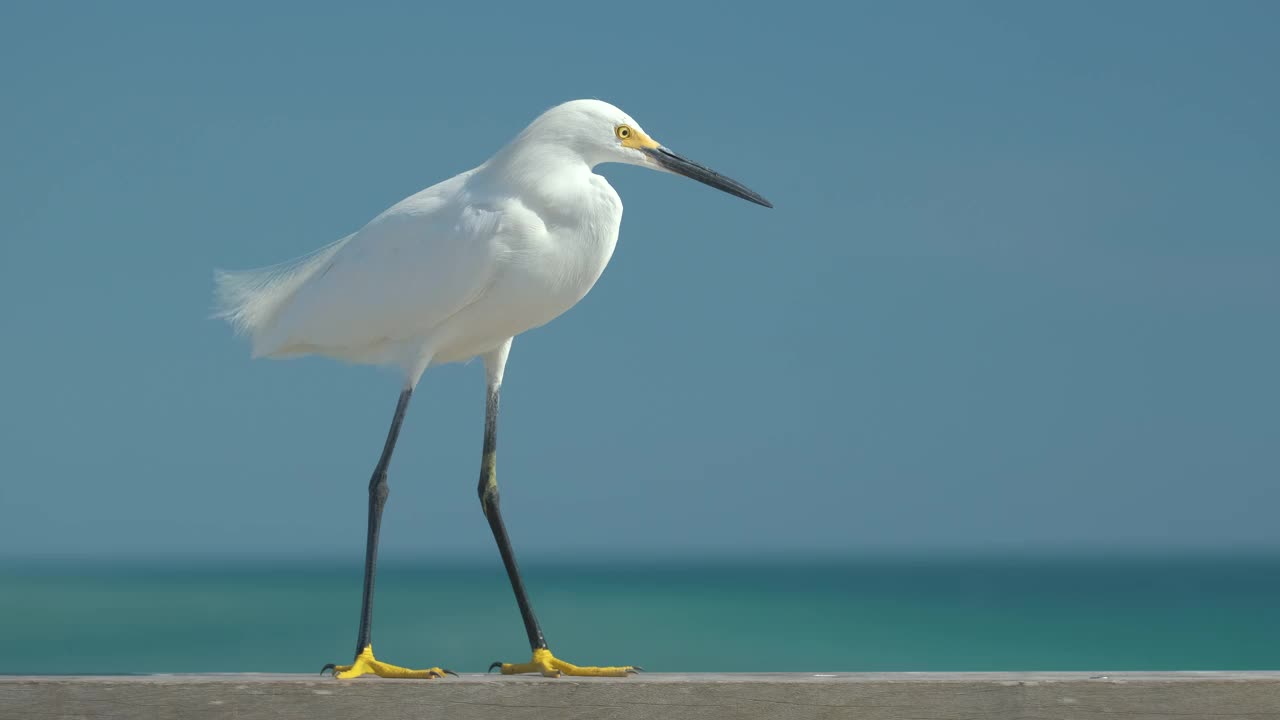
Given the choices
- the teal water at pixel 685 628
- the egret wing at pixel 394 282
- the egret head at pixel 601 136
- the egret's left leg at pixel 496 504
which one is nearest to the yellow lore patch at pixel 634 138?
the egret head at pixel 601 136

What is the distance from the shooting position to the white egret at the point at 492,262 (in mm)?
4281

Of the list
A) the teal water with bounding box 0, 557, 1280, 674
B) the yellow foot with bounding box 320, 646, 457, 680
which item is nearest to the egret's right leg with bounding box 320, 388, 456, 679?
the yellow foot with bounding box 320, 646, 457, 680

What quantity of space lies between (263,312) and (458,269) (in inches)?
50.0

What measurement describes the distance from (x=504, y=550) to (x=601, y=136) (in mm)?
1501

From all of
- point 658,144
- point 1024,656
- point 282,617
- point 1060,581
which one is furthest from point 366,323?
point 1060,581

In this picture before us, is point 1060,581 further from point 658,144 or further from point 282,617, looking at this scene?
point 658,144

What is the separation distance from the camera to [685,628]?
101 ft

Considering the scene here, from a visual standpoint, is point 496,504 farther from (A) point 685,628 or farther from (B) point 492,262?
(A) point 685,628

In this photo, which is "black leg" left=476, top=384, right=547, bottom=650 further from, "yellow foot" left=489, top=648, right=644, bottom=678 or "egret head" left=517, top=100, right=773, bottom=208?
"egret head" left=517, top=100, right=773, bottom=208

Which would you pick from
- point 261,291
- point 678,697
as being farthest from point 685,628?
point 678,697

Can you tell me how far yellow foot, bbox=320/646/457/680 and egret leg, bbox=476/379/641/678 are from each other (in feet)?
1.20

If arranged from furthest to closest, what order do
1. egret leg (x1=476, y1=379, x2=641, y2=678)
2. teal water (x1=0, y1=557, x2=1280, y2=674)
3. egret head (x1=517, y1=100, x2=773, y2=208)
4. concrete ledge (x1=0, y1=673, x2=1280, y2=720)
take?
teal water (x1=0, y1=557, x2=1280, y2=674) → egret head (x1=517, y1=100, x2=773, y2=208) → egret leg (x1=476, y1=379, x2=641, y2=678) → concrete ledge (x1=0, y1=673, x2=1280, y2=720)

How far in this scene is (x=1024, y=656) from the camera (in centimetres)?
2462

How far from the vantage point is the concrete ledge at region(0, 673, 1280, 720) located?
317 centimetres
